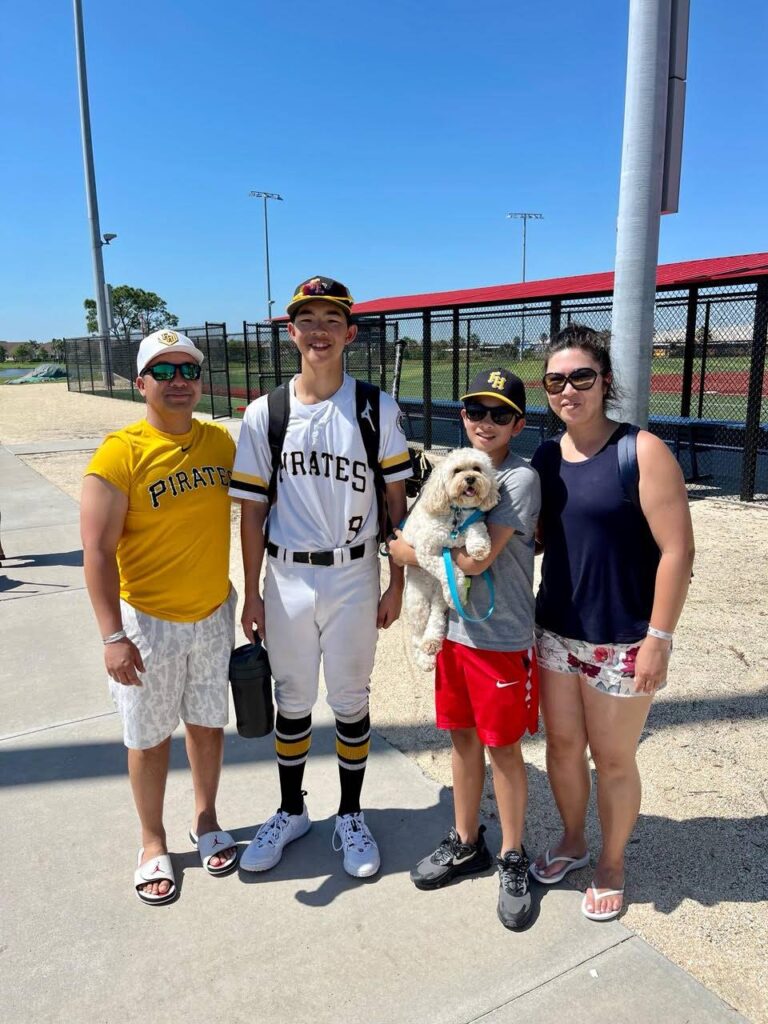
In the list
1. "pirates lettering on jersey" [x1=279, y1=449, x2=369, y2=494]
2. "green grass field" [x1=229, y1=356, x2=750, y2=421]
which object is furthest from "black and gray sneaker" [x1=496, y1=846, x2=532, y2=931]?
"green grass field" [x1=229, y1=356, x2=750, y2=421]

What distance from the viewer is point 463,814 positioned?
8.64 feet

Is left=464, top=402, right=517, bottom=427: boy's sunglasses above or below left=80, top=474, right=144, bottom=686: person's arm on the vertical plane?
above

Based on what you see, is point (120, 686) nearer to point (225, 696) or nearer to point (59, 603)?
point (225, 696)

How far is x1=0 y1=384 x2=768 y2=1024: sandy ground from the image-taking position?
2.31m

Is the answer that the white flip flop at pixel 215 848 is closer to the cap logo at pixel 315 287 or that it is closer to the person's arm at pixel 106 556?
the person's arm at pixel 106 556

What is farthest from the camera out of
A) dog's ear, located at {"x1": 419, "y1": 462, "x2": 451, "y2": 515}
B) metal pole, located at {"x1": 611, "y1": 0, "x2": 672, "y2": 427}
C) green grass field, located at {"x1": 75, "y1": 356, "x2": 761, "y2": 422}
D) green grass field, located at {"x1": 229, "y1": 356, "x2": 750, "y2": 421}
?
green grass field, located at {"x1": 75, "y1": 356, "x2": 761, "y2": 422}

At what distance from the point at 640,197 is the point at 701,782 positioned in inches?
149

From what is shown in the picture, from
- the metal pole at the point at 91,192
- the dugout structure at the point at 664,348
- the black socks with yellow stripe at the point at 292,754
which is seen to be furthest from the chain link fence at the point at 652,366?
the metal pole at the point at 91,192

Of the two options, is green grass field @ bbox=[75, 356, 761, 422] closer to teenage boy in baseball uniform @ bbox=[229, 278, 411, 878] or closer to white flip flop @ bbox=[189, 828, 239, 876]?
teenage boy in baseball uniform @ bbox=[229, 278, 411, 878]

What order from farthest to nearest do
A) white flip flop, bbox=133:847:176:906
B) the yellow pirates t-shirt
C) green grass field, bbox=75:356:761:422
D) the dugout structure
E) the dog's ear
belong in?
green grass field, bbox=75:356:761:422 < the dugout structure < white flip flop, bbox=133:847:176:906 < the yellow pirates t-shirt < the dog's ear

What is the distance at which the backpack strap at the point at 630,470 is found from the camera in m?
2.17

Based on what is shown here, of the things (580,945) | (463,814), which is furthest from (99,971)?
(580,945)

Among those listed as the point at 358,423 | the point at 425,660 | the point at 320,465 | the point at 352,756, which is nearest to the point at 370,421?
the point at 358,423

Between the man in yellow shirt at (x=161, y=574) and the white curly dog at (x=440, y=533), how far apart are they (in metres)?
0.68
